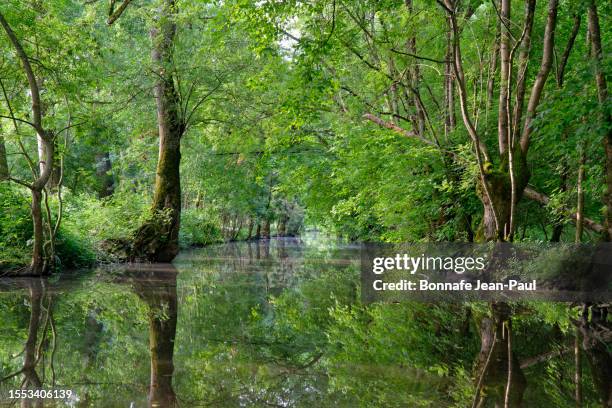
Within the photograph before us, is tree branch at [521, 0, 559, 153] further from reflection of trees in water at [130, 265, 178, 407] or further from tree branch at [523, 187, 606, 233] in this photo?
reflection of trees in water at [130, 265, 178, 407]

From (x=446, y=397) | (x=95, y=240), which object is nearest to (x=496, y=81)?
(x=446, y=397)

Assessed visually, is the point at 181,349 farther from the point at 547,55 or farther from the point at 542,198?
the point at 542,198

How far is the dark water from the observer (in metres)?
4.38

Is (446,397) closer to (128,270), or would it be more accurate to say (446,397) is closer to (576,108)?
(576,108)

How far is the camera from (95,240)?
56.7 ft

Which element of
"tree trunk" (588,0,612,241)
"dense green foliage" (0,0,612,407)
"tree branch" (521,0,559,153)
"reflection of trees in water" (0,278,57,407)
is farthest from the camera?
"tree branch" (521,0,559,153)

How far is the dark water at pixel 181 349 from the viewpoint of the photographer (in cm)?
438

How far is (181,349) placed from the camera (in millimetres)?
5789

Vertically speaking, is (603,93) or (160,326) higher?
(603,93)

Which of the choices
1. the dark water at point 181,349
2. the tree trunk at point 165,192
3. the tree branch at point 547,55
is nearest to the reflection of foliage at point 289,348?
the dark water at point 181,349

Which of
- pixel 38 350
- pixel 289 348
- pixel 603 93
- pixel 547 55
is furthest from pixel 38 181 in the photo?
pixel 603 93

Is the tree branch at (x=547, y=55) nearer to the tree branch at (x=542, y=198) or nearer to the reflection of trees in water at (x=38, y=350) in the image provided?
the tree branch at (x=542, y=198)

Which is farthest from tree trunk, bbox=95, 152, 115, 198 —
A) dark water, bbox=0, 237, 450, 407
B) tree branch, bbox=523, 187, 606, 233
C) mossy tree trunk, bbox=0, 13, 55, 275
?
tree branch, bbox=523, 187, 606, 233

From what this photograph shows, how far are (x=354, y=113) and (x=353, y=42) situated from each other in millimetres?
3890
